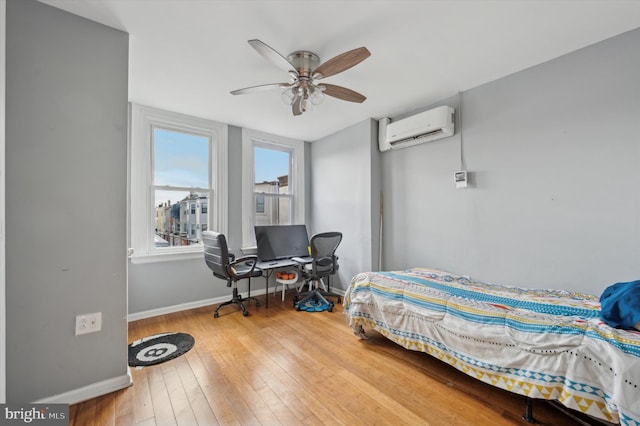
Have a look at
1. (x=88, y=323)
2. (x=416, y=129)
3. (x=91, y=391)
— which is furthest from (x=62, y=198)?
(x=416, y=129)

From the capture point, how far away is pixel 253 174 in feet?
13.2

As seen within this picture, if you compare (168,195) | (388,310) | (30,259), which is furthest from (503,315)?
(168,195)

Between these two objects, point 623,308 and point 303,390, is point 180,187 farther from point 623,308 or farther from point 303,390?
point 623,308

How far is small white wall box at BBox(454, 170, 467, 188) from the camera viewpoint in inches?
109

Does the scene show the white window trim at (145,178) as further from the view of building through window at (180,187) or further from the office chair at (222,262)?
the office chair at (222,262)

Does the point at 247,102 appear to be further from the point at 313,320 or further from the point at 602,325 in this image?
the point at 602,325

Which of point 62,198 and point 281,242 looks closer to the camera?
point 62,198

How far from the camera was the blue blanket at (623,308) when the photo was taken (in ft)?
4.37

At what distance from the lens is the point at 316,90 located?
7.32ft

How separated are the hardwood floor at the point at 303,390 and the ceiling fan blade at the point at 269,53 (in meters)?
2.26

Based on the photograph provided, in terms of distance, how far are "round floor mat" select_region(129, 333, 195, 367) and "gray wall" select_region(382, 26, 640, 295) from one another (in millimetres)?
2753

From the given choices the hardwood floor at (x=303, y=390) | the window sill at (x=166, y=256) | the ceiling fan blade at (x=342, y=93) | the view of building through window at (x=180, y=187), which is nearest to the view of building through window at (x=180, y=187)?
the view of building through window at (x=180, y=187)

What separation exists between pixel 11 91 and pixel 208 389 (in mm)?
2212

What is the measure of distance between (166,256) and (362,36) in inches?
124
